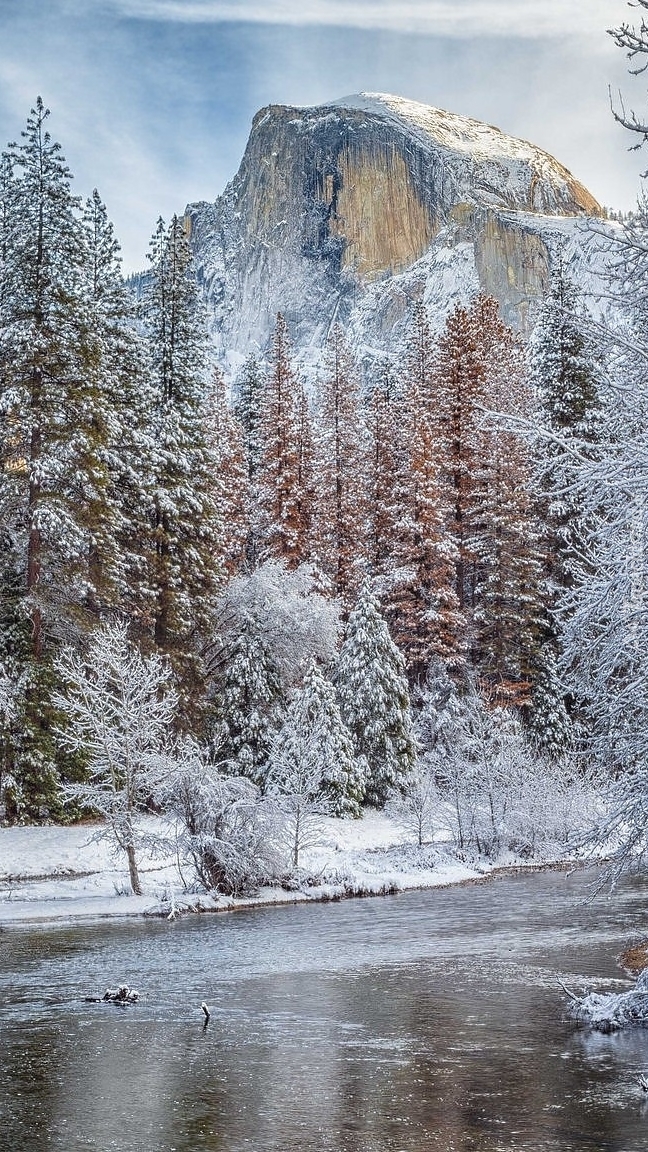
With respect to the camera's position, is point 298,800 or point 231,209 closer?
point 298,800

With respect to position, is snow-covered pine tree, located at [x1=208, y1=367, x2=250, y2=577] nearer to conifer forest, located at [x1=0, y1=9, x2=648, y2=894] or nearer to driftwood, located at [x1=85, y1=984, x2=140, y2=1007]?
conifer forest, located at [x1=0, y1=9, x2=648, y2=894]

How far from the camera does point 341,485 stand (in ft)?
167

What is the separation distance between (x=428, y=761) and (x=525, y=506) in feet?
36.3

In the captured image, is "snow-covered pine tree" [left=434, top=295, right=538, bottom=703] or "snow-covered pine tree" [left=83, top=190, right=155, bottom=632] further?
"snow-covered pine tree" [left=434, top=295, right=538, bottom=703]

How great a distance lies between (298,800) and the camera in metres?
30.6

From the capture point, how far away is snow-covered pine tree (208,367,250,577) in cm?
5100

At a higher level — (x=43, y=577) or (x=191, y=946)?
(x=43, y=577)

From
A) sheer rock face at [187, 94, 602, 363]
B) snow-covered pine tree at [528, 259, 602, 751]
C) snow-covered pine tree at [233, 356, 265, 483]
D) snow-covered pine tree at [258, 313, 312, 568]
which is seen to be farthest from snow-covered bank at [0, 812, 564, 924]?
sheer rock face at [187, 94, 602, 363]

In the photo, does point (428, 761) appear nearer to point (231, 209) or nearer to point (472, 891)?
point (472, 891)

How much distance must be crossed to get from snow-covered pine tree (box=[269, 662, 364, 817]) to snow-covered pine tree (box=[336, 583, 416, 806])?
1.36m

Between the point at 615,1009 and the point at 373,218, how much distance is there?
154 meters

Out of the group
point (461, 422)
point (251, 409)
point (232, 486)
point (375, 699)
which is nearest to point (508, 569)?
point (375, 699)

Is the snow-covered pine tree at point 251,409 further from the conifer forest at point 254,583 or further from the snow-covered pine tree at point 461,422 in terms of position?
the snow-covered pine tree at point 461,422

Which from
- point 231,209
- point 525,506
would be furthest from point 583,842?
Answer: point 231,209
